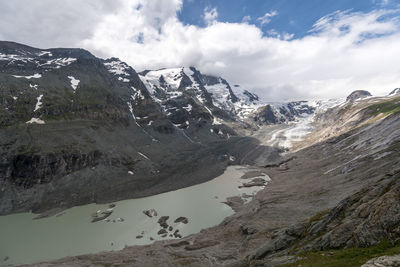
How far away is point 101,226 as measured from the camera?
60375mm

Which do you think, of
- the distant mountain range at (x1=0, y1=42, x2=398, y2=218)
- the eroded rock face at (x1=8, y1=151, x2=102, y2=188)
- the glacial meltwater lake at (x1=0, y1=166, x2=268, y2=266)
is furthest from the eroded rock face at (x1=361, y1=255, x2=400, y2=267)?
the eroded rock face at (x1=8, y1=151, x2=102, y2=188)

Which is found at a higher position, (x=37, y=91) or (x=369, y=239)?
(x=37, y=91)

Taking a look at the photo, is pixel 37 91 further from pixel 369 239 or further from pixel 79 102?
pixel 369 239

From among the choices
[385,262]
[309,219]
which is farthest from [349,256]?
[309,219]

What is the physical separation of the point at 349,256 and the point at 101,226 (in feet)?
197

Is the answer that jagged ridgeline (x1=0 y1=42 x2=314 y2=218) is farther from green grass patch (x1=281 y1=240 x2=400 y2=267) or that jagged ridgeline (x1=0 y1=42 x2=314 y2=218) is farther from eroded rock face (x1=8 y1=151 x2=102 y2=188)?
green grass patch (x1=281 y1=240 x2=400 y2=267)

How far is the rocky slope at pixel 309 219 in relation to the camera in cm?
1894

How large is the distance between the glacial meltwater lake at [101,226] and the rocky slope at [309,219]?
7.26 m

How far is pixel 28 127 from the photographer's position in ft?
342

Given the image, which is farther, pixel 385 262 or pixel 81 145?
pixel 81 145

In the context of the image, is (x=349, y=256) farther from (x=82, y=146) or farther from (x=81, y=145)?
(x=81, y=145)

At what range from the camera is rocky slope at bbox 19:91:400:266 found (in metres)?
18.9

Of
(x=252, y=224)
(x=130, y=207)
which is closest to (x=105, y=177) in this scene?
(x=130, y=207)

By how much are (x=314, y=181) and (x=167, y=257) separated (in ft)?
171
